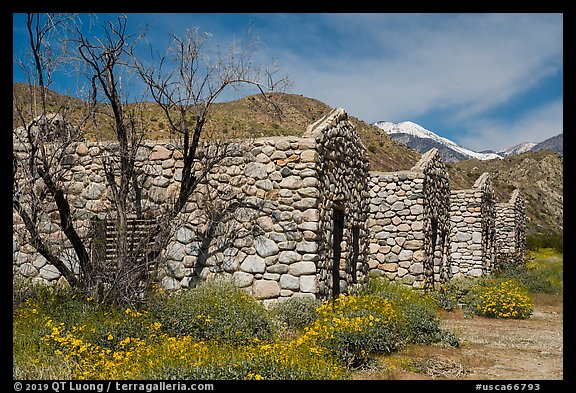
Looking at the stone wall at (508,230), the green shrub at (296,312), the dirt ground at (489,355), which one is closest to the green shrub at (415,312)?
the dirt ground at (489,355)

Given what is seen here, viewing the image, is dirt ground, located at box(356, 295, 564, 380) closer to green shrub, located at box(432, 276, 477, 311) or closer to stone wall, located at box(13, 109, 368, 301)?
green shrub, located at box(432, 276, 477, 311)

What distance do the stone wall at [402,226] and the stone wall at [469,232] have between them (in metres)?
3.83

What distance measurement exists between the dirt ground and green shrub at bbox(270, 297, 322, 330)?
1.39 meters

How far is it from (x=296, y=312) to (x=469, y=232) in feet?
35.5

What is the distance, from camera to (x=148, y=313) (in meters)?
7.84

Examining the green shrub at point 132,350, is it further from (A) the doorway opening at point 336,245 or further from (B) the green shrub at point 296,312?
(A) the doorway opening at point 336,245

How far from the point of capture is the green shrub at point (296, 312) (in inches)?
321

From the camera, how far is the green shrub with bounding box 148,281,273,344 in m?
7.45

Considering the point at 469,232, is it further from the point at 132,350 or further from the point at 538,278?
the point at 132,350

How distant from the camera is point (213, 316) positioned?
776cm


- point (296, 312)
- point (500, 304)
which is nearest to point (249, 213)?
point (296, 312)

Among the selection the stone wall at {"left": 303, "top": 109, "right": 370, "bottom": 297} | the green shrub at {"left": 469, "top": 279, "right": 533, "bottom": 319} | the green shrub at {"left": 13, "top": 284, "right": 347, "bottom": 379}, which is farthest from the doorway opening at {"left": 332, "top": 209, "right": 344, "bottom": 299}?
the green shrub at {"left": 469, "top": 279, "right": 533, "bottom": 319}
